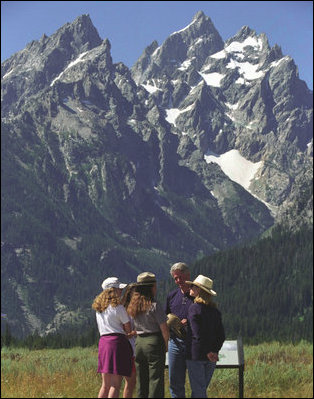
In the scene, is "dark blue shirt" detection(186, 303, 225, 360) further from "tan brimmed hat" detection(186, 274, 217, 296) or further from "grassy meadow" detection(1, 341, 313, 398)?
"grassy meadow" detection(1, 341, 313, 398)

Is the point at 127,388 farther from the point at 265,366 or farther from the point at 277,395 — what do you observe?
the point at 265,366

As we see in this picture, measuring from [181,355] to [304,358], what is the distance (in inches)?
462

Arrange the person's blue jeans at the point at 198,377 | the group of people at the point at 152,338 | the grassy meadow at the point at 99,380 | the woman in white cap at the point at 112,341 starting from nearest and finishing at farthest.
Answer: the person's blue jeans at the point at 198,377
the group of people at the point at 152,338
the woman in white cap at the point at 112,341
the grassy meadow at the point at 99,380

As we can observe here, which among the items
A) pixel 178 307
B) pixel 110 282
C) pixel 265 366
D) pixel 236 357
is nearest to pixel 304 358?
pixel 265 366

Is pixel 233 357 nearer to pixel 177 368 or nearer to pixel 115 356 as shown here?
pixel 177 368

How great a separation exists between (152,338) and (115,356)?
115 cm

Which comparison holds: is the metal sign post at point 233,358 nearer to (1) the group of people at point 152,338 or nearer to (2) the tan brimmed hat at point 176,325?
(1) the group of people at point 152,338

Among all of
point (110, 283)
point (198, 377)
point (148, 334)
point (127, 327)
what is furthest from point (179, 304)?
point (198, 377)

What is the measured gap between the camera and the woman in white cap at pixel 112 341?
16750 millimetres

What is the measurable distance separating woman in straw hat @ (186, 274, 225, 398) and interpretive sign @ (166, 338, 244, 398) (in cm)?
170

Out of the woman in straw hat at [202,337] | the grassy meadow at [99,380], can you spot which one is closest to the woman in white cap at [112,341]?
the woman in straw hat at [202,337]

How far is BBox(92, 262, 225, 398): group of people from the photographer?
16141mm

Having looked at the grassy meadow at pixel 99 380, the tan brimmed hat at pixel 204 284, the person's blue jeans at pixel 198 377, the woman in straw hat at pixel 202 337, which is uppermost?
the tan brimmed hat at pixel 204 284

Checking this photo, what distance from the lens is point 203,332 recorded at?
16.1 meters
